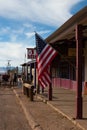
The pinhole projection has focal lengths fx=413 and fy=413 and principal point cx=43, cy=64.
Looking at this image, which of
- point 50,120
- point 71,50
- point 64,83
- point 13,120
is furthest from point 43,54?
point 64,83

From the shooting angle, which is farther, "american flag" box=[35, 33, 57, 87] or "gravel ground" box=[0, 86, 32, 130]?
"american flag" box=[35, 33, 57, 87]

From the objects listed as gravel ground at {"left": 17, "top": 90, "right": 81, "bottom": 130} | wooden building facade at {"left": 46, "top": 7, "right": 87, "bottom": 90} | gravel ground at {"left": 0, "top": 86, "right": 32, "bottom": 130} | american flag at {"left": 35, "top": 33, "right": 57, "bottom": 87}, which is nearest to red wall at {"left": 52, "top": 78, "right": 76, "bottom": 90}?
wooden building facade at {"left": 46, "top": 7, "right": 87, "bottom": 90}

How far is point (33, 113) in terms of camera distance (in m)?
15.7

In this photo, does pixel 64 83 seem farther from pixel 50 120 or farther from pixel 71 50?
pixel 50 120

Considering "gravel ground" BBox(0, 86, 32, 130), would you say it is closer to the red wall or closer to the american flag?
the american flag

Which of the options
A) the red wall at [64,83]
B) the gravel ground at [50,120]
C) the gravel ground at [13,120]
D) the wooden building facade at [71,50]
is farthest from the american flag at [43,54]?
the red wall at [64,83]

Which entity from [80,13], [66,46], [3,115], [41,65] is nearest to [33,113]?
[3,115]

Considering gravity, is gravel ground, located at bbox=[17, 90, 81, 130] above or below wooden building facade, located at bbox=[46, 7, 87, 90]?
below

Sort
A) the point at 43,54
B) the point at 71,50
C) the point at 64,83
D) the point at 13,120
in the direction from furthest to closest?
the point at 64,83 → the point at 71,50 → the point at 43,54 → the point at 13,120

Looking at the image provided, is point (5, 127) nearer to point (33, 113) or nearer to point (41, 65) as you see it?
point (33, 113)

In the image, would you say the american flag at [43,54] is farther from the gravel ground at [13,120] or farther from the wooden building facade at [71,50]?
the gravel ground at [13,120]

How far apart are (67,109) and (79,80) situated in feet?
10.3

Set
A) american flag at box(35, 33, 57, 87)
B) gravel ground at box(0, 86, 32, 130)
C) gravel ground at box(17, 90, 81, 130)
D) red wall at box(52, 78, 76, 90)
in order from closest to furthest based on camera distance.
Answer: gravel ground at box(17, 90, 81, 130), gravel ground at box(0, 86, 32, 130), american flag at box(35, 33, 57, 87), red wall at box(52, 78, 76, 90)

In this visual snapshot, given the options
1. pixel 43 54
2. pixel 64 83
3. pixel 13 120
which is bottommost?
pixel 13 120
